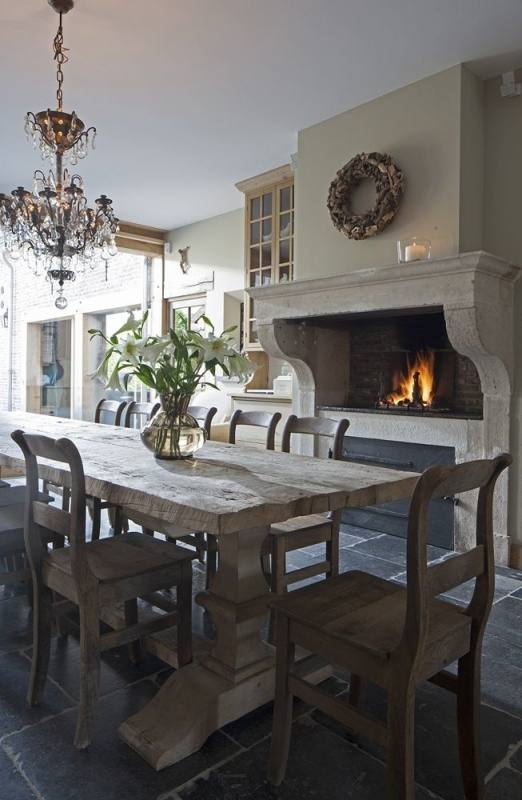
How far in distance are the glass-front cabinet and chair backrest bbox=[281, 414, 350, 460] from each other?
85.8 inches

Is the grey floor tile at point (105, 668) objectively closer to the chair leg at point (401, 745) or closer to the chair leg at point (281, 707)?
the chair leg at point (281, 707)

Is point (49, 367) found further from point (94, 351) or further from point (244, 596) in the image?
point (244, 596)

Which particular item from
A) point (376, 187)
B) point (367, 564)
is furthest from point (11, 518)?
point (376, 187)

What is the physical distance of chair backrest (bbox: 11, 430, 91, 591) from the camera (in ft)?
5.22

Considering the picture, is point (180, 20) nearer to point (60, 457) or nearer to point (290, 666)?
point (60, 457)

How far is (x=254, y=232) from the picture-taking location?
17.4 feet

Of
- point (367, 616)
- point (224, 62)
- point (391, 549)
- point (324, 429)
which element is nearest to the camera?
point (367, 616)

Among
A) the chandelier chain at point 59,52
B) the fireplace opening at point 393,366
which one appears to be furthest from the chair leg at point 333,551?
the chandelier chain at point 59,52

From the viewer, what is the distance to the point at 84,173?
16.5 feet

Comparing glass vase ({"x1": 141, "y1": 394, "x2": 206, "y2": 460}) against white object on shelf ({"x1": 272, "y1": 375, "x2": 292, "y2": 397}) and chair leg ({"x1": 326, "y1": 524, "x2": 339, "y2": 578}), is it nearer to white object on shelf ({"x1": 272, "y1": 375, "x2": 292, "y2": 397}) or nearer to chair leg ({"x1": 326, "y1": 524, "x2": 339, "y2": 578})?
chair leg ({"x1": 326, "y1": 524, "x2": 339, "y2": 578})

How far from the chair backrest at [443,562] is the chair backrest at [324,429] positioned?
3.70 ft

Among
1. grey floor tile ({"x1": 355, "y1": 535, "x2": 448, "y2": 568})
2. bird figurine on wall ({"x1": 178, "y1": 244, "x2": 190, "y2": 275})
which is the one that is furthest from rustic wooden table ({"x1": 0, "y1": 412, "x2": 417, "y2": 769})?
bird figurine on wall ({"x1": 178, "y1": 244, "x2": 190, "y2": 275})

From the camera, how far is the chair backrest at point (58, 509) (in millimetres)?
1592

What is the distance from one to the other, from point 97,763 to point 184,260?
5614 mm
